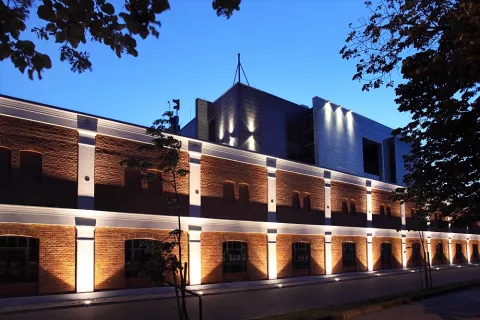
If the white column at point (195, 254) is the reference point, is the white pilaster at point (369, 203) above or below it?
above

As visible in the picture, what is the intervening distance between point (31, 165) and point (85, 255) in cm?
391

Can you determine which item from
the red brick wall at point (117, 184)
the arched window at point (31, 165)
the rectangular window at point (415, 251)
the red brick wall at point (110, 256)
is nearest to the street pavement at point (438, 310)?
the red brick wall at point (110, 256)

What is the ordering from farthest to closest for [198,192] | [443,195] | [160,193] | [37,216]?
[198,192] → [160,193] → [37,216] → [443,195]

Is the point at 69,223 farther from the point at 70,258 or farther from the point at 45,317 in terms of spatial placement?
the point at 45,317

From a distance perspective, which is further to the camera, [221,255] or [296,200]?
[296,200]

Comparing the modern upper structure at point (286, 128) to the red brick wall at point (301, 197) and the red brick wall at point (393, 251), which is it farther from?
the red brick wall at point (393, 251)

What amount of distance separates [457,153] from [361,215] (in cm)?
2214

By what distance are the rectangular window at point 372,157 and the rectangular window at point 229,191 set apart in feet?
71.4

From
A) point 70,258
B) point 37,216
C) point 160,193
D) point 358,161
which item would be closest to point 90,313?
point 70,258

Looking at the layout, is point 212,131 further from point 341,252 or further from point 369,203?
point 341,252

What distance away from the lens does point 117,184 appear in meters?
18.9

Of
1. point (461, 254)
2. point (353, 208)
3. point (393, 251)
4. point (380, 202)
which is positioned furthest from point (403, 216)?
point (461, 254)

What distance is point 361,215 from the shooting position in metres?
33.3

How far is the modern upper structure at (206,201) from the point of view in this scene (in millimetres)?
16281
